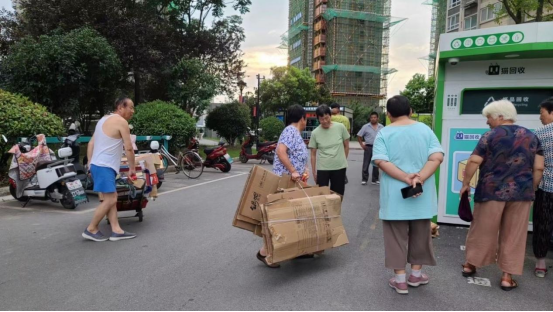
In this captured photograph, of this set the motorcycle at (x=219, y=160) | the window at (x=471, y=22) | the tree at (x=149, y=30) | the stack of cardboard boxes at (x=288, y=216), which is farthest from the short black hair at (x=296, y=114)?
the window at (x=471, y=22)

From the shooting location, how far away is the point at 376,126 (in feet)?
Result: 31.1

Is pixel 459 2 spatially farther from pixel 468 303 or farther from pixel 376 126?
pixel 468 303

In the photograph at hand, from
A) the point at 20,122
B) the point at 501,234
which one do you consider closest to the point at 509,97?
the point at 501,234

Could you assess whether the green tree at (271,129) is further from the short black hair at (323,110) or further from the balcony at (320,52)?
the balcony at (320,52)

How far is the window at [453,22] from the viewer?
126ft

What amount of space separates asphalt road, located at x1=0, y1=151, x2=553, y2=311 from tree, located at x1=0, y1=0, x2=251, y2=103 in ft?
36.5

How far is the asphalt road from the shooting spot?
3234 mm

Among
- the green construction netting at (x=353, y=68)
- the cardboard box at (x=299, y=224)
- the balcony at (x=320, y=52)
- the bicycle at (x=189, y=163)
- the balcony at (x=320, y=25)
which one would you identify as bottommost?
the bicycle at (x=189, y=163)

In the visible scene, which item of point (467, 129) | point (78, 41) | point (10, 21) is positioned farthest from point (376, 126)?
point (10, 21)

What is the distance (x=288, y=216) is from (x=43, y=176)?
482 centimetres

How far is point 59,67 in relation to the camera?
40.0 ft

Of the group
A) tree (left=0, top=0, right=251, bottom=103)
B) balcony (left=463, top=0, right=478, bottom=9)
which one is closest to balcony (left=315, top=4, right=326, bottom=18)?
balcony (left=463, top=0, right=478, bottom=9)

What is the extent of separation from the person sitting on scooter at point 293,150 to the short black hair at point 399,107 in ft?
3.46

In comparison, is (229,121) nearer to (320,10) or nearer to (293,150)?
(293,150)
